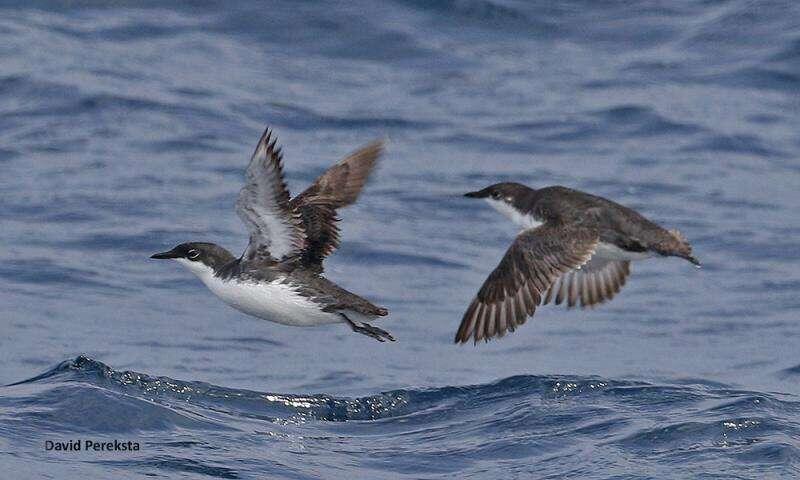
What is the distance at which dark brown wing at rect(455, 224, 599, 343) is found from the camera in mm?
11586

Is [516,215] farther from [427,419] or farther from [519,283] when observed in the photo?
[427,419]

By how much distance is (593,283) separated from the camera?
1341 cm

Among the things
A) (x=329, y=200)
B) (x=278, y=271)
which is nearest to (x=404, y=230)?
(x=329, y=200)

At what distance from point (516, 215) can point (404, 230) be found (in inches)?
205

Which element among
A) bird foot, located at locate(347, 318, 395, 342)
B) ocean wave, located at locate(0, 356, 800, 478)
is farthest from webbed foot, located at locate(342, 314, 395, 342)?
ocean wave, located at locate(0, 356, 800, 478)

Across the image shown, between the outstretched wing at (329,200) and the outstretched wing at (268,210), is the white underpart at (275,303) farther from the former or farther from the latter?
the outstretched wing at (329,200)

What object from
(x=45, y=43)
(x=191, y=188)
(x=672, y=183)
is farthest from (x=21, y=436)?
(x=45, y=43)

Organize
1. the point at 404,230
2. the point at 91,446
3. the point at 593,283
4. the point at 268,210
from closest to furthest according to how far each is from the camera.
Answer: the point at 268,210 < the point at 91,446 < the point at 593,283 < the point at 404,230

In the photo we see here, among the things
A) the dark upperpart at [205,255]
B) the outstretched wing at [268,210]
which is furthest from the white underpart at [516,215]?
the dark upperpart at [205,255]

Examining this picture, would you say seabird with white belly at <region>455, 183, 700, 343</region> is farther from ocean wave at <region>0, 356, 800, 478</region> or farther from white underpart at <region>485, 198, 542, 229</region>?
ocean wave at <region>0, 356, 800, 478</region>

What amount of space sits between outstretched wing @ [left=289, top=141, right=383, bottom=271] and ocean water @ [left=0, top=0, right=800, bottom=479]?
1352mm

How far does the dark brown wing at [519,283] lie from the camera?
1159 centimetres

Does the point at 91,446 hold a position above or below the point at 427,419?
below

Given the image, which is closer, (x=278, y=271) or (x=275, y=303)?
(x=275, y=303)
